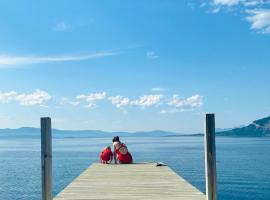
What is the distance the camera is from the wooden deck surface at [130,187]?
10.4m

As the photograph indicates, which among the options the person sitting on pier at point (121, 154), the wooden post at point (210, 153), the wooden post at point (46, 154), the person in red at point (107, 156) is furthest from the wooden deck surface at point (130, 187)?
the person in red at point (107, 156)

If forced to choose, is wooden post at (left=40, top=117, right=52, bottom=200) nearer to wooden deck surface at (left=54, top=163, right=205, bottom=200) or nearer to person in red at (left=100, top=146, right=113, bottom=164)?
wooden deck surface at (left=54, top=163, right=205, bottom=200)

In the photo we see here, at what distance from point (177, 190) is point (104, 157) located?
8.95 metres

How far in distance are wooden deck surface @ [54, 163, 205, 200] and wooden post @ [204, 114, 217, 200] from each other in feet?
4.30

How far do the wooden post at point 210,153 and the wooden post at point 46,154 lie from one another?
2972 millimetres

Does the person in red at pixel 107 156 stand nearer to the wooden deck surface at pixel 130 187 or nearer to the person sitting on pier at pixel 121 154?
the person sitting on pier at pixel 121 154

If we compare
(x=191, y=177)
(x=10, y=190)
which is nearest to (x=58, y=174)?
(x=10, y=190)

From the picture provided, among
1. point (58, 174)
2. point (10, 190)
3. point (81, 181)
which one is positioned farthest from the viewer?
point (58, 174)

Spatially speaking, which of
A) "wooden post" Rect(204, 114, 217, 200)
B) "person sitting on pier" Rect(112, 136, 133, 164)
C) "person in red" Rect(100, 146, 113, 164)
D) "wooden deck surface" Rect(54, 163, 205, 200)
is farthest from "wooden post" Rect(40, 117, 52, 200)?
"person in red" Rect(100, 146, 113, 164)

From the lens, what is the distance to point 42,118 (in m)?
7.95

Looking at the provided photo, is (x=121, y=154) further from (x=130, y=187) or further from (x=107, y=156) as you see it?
(x=130, y=187)

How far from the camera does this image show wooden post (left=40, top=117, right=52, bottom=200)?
7945 millimetres

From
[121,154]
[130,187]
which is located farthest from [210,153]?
[121,154]

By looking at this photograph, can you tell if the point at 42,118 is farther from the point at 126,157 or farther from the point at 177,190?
the point at 126,157
